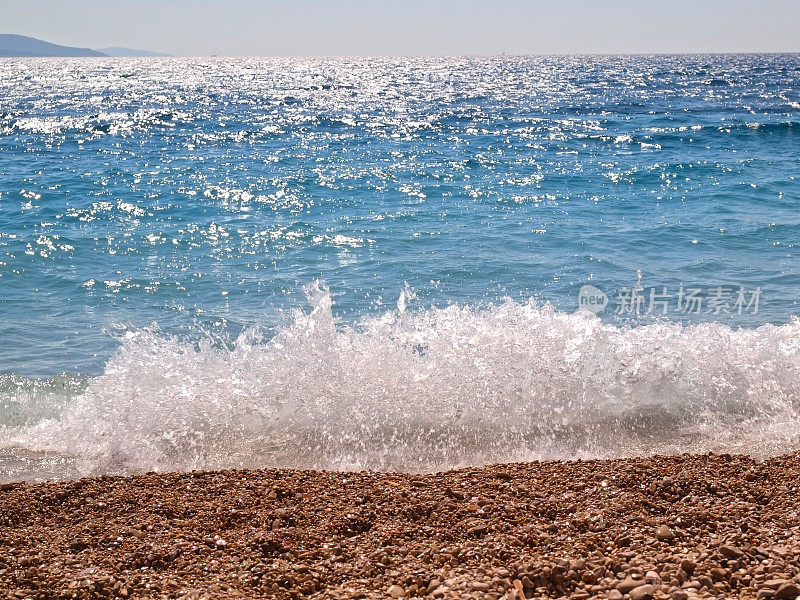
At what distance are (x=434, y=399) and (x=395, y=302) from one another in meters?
3.03

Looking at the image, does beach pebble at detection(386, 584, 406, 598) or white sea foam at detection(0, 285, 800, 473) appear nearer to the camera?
beach pebble at detection(386, 584, 406, 598)

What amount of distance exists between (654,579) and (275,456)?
2977mm

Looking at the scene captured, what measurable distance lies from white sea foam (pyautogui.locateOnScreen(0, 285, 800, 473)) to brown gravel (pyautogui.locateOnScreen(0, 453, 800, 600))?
0.79m

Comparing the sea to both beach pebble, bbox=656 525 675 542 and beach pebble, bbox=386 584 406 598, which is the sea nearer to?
beach pebble, bbox=656 525 675 542

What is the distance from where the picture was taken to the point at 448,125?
957 inches

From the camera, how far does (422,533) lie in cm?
361

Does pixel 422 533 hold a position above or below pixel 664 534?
below

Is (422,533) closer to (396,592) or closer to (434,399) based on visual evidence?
(396,592)

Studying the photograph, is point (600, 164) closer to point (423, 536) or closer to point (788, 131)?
point (788, 131)

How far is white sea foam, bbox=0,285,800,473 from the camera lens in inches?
208

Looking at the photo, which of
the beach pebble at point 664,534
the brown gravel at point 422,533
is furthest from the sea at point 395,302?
the beach pebble at point 664,534

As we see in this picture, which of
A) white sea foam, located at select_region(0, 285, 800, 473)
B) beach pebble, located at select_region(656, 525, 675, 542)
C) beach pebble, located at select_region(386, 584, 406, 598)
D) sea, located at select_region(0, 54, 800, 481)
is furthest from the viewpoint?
sea, located at select_region(0, 54, 800, 481)

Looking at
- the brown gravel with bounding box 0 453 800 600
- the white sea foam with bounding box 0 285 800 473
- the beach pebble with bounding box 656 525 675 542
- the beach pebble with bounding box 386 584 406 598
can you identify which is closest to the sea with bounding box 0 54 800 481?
the white sea foam with bounding box 0 285 800 473

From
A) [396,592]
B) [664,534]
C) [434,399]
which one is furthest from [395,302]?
[396,592]
